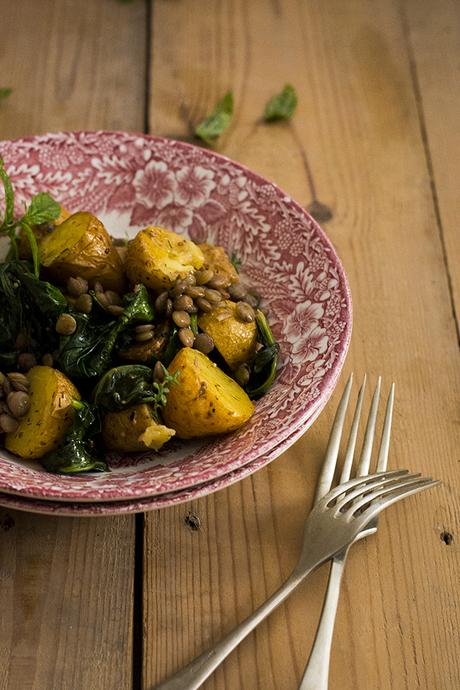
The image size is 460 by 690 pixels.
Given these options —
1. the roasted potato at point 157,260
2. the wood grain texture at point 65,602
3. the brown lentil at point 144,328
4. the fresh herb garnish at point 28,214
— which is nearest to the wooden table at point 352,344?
the wood grain texture at point 65,602

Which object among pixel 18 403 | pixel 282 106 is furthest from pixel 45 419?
pixel 282 106

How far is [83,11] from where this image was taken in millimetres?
3559

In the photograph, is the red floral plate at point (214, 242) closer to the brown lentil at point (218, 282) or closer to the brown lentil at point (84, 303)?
the brown lentil at point (218, 282)

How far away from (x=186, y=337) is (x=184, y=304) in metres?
0.08

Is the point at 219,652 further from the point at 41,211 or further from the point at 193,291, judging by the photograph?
the point at 41,211

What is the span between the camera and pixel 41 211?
2.18 metres

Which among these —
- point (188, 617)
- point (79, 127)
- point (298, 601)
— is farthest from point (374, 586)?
Answer: point (79, 127)

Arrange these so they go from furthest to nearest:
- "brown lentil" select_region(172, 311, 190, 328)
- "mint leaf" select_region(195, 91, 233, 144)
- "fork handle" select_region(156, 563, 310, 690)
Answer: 1. "mint leaf" select_region(195, 91, 233, 144)
2. "brown lentil" select_region(172, 311, 190, 328)
3. "fork handle" select_region(156, 563, 310, 690)

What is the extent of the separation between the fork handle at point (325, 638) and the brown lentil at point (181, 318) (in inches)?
24.3

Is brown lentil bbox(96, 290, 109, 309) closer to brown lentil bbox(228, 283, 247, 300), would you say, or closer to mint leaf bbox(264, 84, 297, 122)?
brown lentil bbox(228, 283, 247, 300)

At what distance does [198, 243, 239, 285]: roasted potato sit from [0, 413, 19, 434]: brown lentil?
61cm

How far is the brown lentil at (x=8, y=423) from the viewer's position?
1934 millimetres

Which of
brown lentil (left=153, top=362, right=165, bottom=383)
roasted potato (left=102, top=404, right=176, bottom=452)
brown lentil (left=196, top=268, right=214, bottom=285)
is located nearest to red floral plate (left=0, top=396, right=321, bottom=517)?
roasted potato (left=102, top=404, right=176, bottom=452)

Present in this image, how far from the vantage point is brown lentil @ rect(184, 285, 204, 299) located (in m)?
2.05
